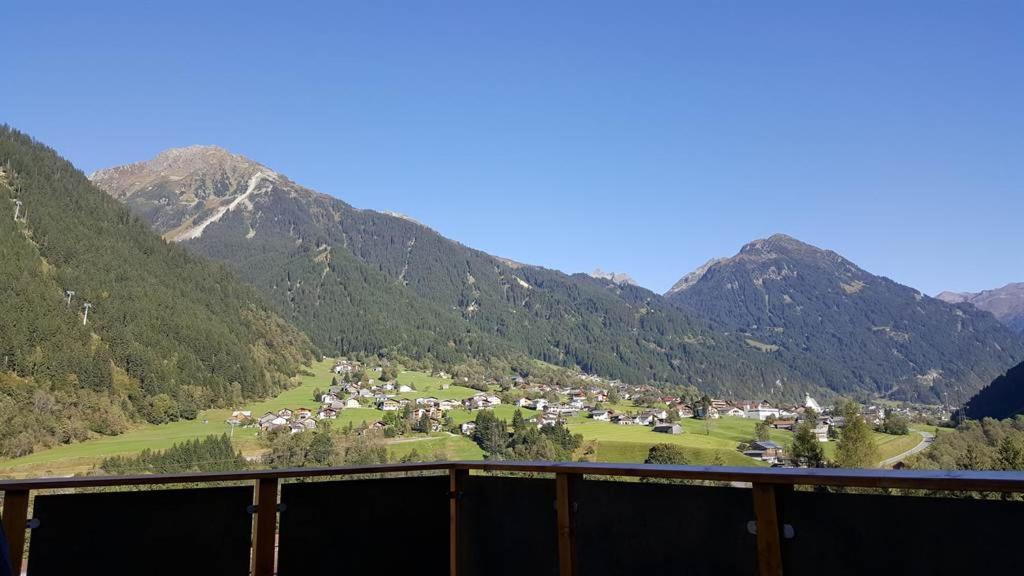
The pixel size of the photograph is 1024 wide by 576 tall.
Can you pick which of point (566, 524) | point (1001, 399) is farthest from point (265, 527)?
point (1001, 399)

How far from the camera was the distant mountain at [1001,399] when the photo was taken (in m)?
103

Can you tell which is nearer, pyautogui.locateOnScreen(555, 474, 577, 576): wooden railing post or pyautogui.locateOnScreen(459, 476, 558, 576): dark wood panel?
pyautogui.locateOnScreen(555, 474, 577, 576): wooden railing post

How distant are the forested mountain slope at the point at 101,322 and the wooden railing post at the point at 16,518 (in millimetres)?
68370

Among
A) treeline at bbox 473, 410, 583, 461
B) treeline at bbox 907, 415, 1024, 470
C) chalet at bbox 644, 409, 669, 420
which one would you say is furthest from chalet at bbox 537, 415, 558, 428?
treeline at bbox 907, 415, 1024, 470

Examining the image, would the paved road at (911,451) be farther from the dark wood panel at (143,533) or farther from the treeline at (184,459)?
the dark wood panel at (143,533)

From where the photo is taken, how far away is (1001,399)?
360ft

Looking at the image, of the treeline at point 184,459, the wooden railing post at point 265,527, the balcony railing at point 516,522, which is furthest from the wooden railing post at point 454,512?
the treeline at point 184,459

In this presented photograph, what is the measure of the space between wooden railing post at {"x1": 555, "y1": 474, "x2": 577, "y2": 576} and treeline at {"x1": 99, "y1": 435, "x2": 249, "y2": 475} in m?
52.7

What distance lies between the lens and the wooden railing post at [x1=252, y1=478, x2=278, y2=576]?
3977 mm

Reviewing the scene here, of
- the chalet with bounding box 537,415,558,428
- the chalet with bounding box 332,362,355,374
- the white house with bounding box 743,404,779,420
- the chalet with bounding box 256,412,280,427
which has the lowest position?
the white house with bounding box 743,404,779,420

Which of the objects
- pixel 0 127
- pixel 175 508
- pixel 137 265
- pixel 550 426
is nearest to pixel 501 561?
pixel 175 508

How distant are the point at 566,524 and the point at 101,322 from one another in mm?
94153

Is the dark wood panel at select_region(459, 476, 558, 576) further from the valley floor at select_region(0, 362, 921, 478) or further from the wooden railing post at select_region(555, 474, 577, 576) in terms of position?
the valley floor at select_region(0, 362, 921, 478)

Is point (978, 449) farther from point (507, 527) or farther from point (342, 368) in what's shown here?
point (342, 368)
